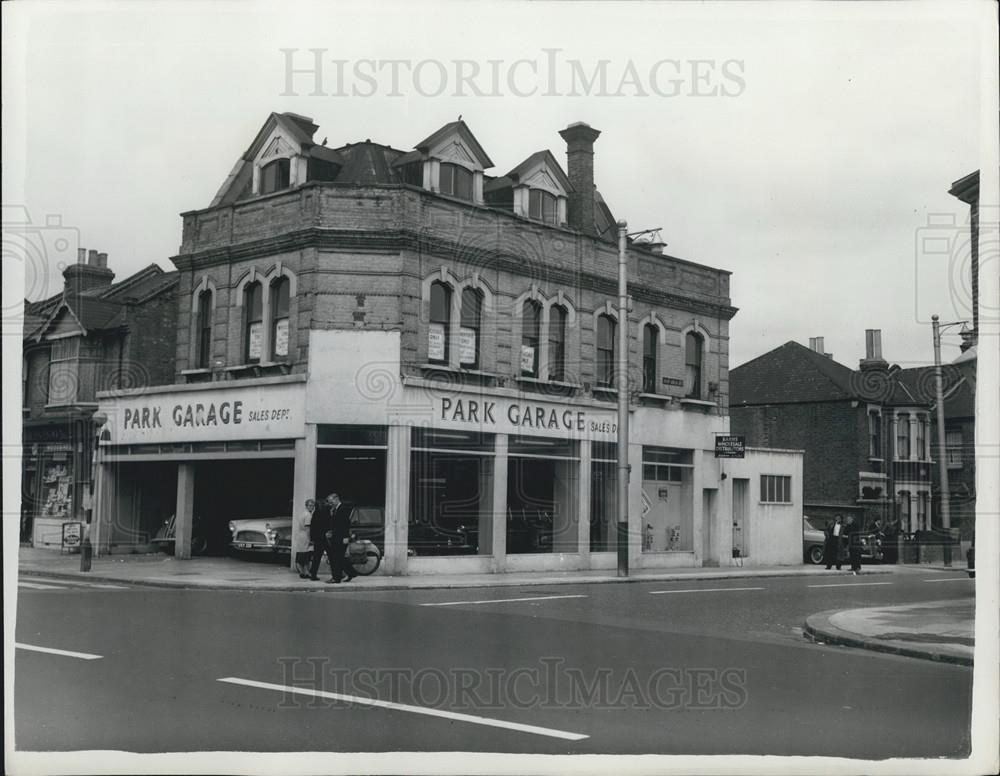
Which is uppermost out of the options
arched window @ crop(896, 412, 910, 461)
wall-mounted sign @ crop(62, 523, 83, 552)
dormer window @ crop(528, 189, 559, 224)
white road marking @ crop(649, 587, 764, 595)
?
dormer window @ crop(528, 189, 559, 224)

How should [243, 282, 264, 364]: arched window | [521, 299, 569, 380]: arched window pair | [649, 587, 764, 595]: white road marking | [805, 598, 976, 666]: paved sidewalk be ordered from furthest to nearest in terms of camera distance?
[521, 299, 569, 380]: arched window pair, [243, 282, 264, 364]: arched window, [649, 587, 764, 595]: white road marking, [805, 598, 976, 666]: paved sidewalk

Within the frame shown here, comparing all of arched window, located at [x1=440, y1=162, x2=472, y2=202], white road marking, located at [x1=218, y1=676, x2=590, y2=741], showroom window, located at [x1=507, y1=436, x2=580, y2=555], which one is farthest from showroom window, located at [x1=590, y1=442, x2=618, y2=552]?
white road marking, located at [x1=218, y1=676, x2=590, y2=741]

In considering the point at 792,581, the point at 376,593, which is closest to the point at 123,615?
the point at 376,593

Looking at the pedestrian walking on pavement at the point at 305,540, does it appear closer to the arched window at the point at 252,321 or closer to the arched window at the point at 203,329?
the arched window at the point at 252,321

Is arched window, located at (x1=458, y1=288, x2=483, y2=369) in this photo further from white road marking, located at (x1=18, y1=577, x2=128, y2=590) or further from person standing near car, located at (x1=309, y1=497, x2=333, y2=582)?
white road marking, located at (x1=18, y1=577, x2=128, y2=590)

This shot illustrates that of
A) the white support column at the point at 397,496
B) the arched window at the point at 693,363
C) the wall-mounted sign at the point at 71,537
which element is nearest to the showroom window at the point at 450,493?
the white support column at the point at 397,496

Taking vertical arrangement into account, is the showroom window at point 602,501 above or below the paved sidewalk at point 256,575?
above

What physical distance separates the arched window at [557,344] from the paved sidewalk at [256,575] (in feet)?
17.0

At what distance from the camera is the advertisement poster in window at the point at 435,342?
79.9 feet

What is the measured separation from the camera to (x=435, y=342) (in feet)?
80.4

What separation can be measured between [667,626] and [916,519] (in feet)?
121

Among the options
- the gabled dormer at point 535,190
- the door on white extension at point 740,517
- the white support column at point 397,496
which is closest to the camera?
the white support column at point 397,496

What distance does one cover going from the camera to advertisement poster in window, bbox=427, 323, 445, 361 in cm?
2434

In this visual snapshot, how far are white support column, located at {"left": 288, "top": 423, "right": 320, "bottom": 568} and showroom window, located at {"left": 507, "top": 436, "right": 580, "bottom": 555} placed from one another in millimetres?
5362
